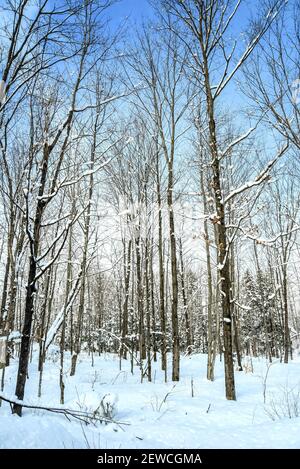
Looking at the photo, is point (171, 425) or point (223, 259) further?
point (223, 259)

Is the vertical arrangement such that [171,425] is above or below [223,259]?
below

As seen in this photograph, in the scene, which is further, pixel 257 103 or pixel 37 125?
pixel 257 103

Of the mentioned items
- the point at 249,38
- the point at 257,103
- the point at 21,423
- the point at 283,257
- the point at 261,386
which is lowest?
the point at 261,386

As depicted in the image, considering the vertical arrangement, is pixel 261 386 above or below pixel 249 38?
below

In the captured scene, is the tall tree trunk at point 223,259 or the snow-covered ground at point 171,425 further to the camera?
the tall tree trunk at point 223,259

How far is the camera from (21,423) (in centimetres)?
346

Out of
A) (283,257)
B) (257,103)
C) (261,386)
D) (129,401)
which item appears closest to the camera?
(129,401)

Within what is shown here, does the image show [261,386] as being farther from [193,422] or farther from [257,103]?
[257,103]

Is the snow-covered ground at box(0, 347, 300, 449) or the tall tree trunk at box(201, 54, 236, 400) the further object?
the tall tree trunk at box(201, 54, 236, 400)

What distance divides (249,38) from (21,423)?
8.20 meters

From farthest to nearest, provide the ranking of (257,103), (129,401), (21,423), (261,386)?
(261,386), (257,103), (129,401), (21,423)

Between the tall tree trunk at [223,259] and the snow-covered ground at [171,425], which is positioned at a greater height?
the tall tree trunk at [223,259]

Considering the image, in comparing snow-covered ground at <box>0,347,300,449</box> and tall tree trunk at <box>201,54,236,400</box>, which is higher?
tall tree trunk at <box>201,54,236,400</box>
